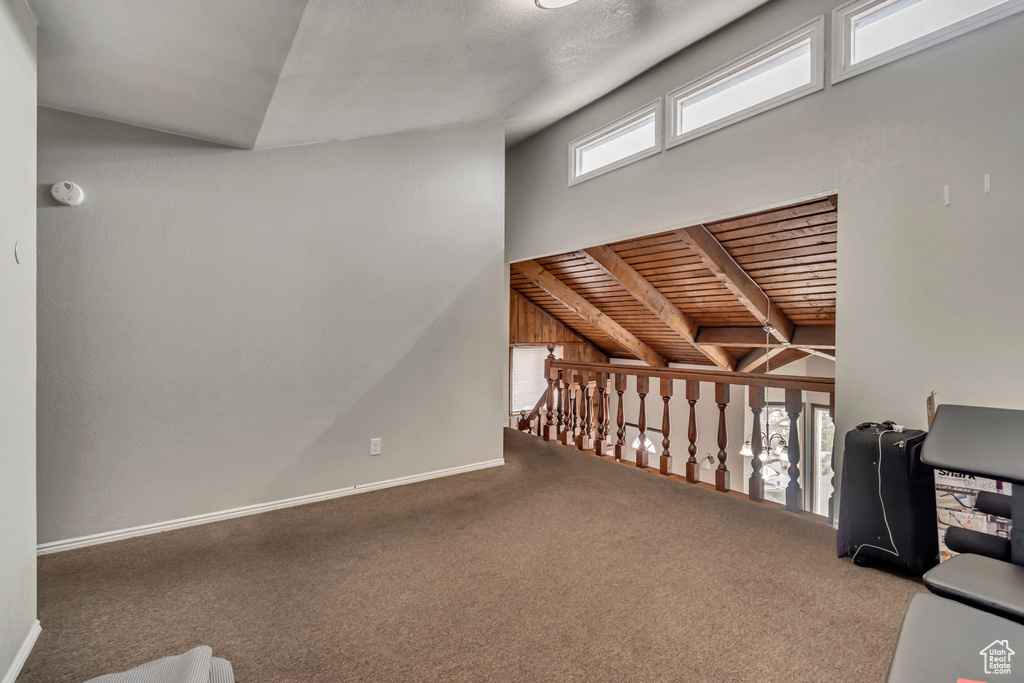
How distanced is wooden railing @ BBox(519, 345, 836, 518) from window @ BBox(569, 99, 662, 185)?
1519 mm

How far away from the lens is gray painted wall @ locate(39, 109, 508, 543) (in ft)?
7.45

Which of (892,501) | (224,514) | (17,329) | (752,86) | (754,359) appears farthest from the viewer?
(754,359)

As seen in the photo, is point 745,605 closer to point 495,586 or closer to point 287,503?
point 495,586

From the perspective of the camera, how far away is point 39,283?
2.18m

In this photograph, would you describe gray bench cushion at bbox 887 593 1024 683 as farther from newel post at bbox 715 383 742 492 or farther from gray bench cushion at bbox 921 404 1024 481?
newel post at bbox 715 383 742 492

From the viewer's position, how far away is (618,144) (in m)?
3.66

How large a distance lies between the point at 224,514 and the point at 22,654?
1.11 meters

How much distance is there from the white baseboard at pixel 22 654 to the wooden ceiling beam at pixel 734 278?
12.6ft

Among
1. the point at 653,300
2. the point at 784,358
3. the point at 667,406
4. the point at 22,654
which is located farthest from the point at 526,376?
the point at 22,654

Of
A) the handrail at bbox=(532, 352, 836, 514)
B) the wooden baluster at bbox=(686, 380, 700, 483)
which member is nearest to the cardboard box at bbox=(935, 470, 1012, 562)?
the handrail at bbox=(532, 352, 836, 514)

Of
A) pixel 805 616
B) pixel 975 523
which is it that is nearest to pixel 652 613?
pixel 805 616

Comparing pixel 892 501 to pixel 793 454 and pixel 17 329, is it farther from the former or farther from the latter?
pixel 17 329

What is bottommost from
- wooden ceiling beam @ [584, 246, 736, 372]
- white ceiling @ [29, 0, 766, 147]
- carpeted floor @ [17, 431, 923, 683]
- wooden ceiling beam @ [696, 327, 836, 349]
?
carpeted floor @ [17, 431, 923, 683]

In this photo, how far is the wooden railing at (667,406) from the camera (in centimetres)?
279
